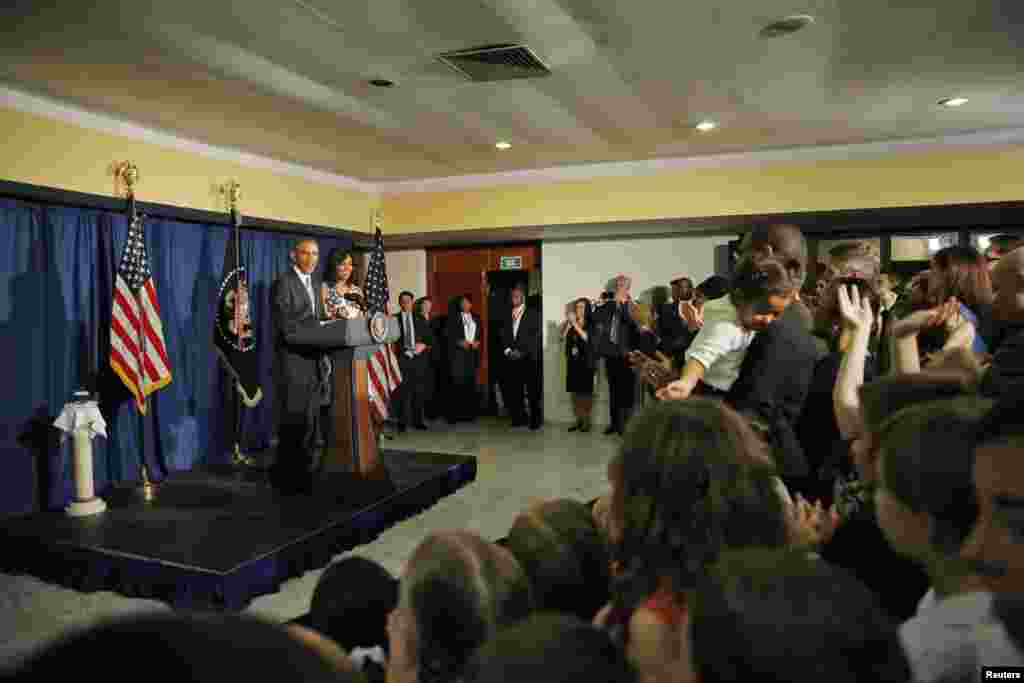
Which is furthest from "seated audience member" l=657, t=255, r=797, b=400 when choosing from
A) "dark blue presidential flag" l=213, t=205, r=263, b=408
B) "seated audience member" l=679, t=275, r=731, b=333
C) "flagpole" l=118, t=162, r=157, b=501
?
"dark blue presidential flag" l=213, t=205, r=263, b=408

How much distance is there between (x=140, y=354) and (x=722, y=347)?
3727mm

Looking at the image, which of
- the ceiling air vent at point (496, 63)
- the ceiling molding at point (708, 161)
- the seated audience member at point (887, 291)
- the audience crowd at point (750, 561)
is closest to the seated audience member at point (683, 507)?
the audience crowd at point (750, 561)

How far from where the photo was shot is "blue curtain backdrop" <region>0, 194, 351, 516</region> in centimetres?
370

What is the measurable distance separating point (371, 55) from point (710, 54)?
1.86m

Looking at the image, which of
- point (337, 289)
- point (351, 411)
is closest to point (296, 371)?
point (351, 411)

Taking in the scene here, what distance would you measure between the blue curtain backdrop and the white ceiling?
84cm

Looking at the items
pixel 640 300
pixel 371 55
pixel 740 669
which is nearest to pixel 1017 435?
pixel 740 669

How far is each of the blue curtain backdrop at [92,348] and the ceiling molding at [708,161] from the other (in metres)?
2.19

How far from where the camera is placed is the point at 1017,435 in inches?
28.3

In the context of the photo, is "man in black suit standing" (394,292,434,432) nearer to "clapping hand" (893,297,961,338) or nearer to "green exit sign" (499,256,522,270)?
"green exit sign" (499,256,522,270)

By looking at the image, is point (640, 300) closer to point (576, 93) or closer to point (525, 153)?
point (525, 153)

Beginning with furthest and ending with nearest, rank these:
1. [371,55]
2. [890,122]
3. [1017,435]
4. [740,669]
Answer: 1. [890,122]
2. [371,55]
3. [1017,435]
4. [740,669]

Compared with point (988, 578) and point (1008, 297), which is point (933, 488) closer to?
point (988, 578)

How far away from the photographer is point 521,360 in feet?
21.4
